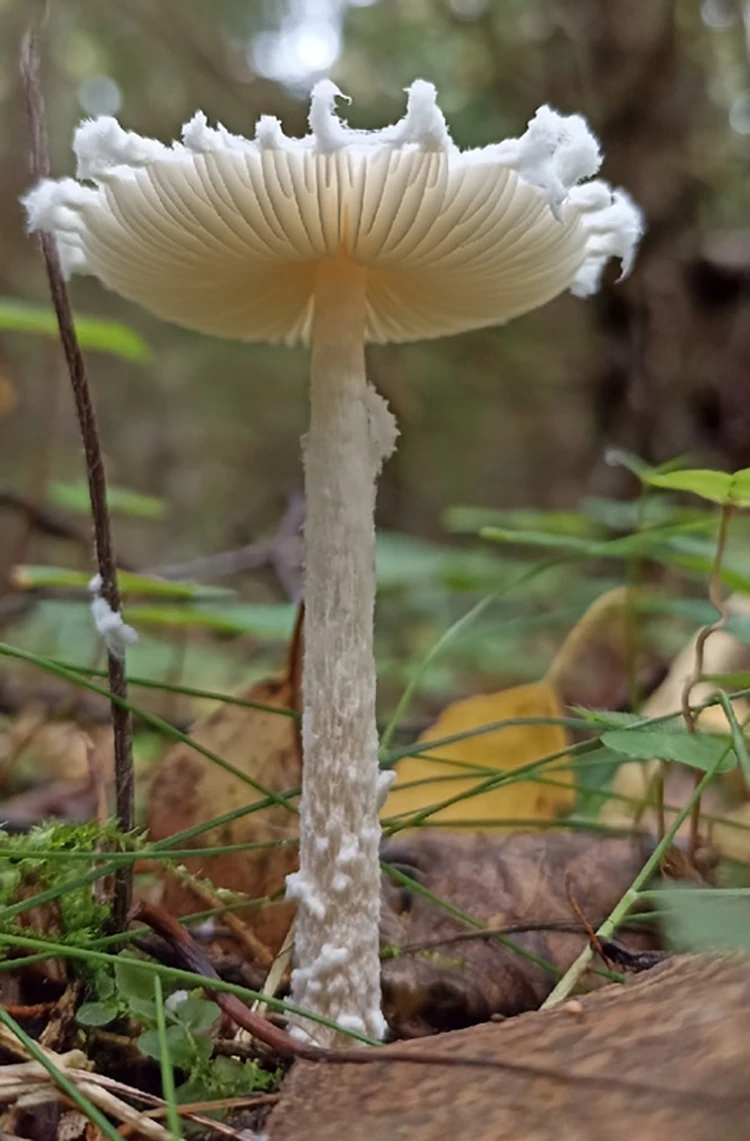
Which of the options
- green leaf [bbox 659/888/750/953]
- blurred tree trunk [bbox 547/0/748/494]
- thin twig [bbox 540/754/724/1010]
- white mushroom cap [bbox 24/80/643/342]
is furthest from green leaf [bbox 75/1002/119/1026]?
blurred tree trunk [bbox 547/0/748/494]

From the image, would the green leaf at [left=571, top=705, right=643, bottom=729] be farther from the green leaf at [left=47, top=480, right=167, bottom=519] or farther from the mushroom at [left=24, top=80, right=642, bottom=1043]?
the green leaf at [left=47, top=480, right=167, bottom=519]

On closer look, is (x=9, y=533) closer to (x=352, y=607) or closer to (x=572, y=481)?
(x=572, y=481)

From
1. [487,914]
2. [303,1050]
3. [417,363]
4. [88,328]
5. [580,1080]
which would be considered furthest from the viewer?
[417,363]

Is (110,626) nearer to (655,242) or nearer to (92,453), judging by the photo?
(92,453)

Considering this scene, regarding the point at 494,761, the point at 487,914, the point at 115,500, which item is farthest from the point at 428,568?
the point at 487,914

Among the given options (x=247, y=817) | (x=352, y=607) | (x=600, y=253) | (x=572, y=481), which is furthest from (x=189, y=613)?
(x=572, y=481)

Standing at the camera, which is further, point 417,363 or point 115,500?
point 417,363
